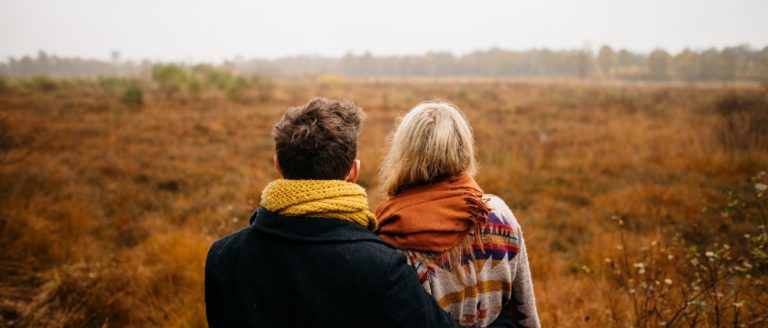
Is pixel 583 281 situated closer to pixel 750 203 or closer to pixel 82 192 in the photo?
pixel 750 203

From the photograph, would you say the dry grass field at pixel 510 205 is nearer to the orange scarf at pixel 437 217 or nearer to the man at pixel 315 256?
the orange scarf at pixel 437 217

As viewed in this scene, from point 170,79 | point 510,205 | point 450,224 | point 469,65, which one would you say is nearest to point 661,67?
point 469,65

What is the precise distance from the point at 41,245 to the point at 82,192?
3148mm

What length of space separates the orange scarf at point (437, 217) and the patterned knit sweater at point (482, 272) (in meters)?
0.06

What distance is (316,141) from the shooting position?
4.00 ft

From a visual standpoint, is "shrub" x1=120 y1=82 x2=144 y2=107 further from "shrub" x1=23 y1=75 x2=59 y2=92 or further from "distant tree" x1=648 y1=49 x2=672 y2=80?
"distant tree" x1=648 y1=49 x2=672 y2=80

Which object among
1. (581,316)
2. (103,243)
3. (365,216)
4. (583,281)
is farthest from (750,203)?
(103,243)

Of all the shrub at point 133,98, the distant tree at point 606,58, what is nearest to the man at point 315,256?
the shrub at point 133,98

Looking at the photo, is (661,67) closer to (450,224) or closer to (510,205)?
(510,205)

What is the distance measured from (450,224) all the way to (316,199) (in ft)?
1.93

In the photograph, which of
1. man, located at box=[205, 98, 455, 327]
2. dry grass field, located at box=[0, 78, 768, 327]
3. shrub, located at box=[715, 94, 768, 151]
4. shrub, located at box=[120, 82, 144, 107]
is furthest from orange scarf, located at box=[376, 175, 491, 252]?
shrub, located at box=[120, 82, 144, 107]

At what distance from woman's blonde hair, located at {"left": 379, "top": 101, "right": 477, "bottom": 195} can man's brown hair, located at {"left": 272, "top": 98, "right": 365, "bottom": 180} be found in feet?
1.18

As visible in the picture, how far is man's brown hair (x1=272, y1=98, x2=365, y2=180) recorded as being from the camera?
4.00 feet

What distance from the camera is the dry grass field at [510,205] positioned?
10.2 feet
